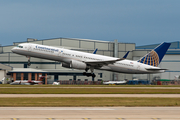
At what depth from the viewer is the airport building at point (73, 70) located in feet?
305

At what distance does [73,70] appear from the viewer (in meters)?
96.8

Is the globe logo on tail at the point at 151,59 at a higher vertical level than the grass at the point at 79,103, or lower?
higher

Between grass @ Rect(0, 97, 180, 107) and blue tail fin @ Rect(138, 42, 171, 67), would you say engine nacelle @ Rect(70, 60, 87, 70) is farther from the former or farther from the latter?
grass @ Rect(0, 97, 180, 107)

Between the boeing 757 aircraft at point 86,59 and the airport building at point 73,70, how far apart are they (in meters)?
24.7

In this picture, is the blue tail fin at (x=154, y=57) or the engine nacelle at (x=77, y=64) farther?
the blue tail fin at (x=154, y=57)

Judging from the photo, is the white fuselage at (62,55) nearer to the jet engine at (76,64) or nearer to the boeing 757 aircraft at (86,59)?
the boeing 757 aircraft at (86,59)

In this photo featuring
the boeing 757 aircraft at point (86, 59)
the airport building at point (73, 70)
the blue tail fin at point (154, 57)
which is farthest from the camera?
the airport building at point (73, 70)

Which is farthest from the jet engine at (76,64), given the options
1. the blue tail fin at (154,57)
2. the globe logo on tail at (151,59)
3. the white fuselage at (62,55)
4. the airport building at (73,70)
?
the airport building at (73,70)

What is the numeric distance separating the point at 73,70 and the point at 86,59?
39598 mm

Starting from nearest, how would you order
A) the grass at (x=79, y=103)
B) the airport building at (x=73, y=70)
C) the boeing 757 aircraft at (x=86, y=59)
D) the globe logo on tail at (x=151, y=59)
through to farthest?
the grass at (x=79, y=103) < the boeing 757 aircraft at (x=86, y=59) < the globe logo on tail at (x=151, y=59) < the airport building at (x=73, y=70)

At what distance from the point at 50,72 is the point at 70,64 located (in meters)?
44.8

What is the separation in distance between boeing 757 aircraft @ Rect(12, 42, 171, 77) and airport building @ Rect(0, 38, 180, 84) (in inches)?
971

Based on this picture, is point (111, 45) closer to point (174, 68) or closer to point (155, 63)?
point (174, 68)

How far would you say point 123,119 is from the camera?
1677 cm
